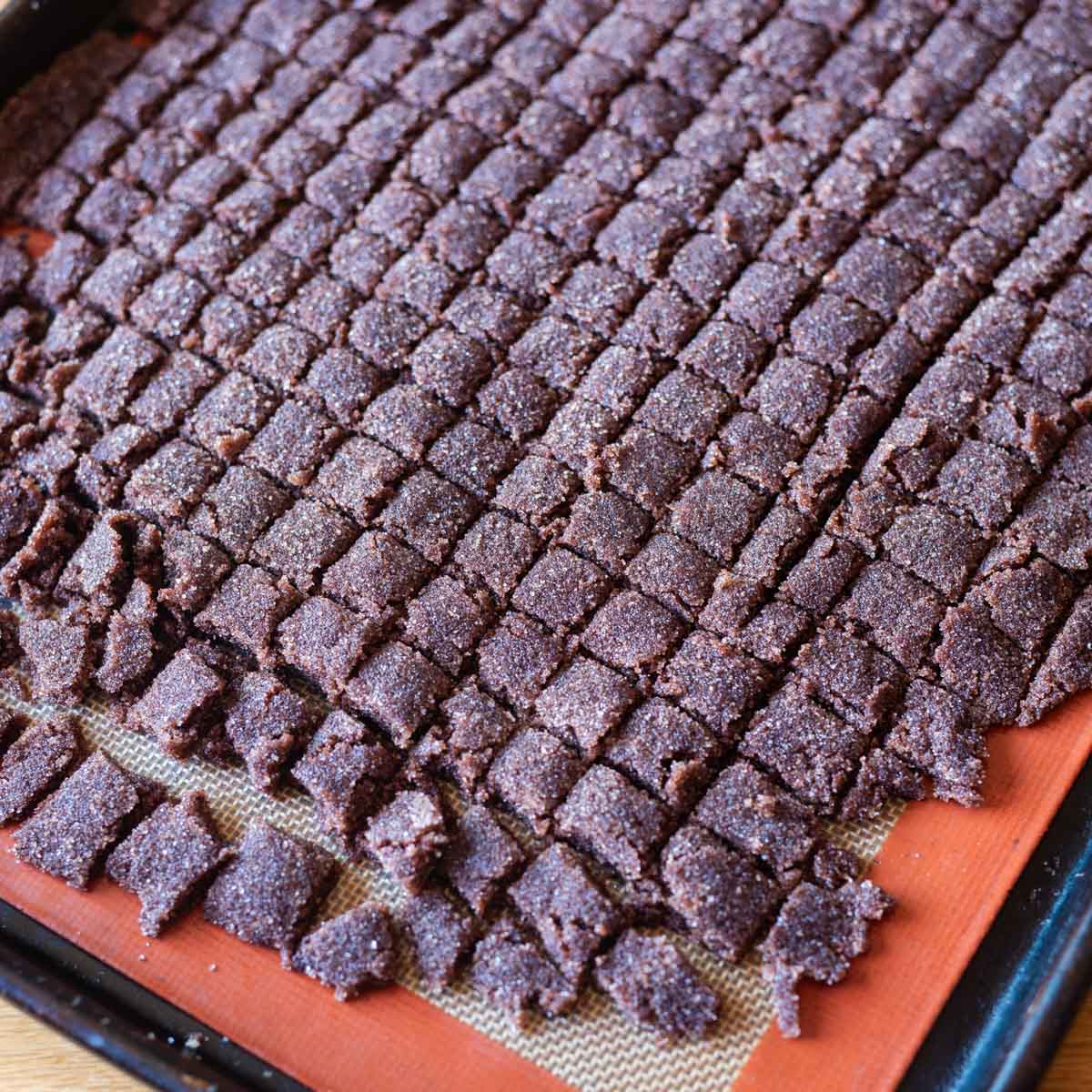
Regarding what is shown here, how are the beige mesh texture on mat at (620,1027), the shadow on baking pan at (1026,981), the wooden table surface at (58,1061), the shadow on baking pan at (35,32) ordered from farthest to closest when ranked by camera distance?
the shadow on baking pan at (35,32)
the wooden table surface at (58,1061)
the beige mesh texture on mat at (620,1027)
the shadow on baking pan at (1026,981)

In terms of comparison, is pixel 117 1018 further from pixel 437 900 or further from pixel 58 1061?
pixel 437 900

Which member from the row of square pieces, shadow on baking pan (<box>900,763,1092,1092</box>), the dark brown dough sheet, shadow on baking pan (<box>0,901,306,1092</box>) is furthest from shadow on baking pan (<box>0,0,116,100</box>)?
shadow on baking pan (<box>900,763,1092,1092</box>)

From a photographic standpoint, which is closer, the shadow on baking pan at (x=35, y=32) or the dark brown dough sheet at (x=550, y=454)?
the dark brown dough sheet at (x=550, y=454)

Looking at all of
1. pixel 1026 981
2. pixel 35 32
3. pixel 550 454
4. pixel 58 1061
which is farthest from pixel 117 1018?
pixel 35 32

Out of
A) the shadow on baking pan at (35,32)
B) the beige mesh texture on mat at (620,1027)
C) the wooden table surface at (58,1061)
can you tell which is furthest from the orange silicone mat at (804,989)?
the shadow on baking pan at (35,32)

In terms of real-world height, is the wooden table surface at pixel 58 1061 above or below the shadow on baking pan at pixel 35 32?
below

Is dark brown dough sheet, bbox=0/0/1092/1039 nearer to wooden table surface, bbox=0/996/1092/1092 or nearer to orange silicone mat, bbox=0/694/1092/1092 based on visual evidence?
orange silicone mat, bbox=0/694/1092/1092

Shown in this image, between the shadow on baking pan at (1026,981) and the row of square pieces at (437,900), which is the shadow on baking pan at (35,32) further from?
the shadow on baking pan at (1026,981)
